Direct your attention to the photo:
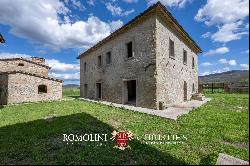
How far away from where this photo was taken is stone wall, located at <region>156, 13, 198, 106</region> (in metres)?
11.1

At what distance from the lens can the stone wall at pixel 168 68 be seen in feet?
36.5

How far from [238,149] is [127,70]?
9.31 m

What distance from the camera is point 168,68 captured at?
12250 millimetres

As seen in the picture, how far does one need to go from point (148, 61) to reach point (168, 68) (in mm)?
1707

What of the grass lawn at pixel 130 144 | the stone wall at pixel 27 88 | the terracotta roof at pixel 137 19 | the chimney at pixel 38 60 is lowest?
the grass lawn at pixel 130 144

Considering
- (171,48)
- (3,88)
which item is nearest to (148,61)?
(171,48)

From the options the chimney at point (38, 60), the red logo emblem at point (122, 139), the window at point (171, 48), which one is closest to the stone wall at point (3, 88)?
the chimney at point (38, 60)

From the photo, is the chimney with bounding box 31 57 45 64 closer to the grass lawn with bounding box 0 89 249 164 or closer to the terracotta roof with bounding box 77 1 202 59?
the terracotta roof with bounding box 77 1 202 59

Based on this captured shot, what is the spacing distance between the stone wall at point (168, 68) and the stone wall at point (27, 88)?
1298cm

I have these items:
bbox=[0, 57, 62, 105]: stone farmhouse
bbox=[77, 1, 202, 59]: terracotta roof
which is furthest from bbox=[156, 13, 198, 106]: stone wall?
bbox=[0, 57, 62, 105]: stone farmhouse

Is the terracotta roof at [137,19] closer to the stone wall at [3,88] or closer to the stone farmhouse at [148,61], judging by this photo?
the stone farmhouse at [148,61]

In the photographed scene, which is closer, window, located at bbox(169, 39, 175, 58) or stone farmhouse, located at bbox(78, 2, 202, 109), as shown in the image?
stone farmhouse, located at bbox(78, 2, 202, 109)

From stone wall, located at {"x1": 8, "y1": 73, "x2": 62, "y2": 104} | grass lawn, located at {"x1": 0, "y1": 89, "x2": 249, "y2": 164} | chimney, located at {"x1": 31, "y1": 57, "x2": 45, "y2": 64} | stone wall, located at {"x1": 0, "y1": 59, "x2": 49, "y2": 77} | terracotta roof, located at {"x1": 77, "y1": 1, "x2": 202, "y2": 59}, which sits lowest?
grass lawn, located at {"x1": 0, "y1": 89, "x2": 249, "y2": 164}

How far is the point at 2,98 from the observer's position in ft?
54.9
